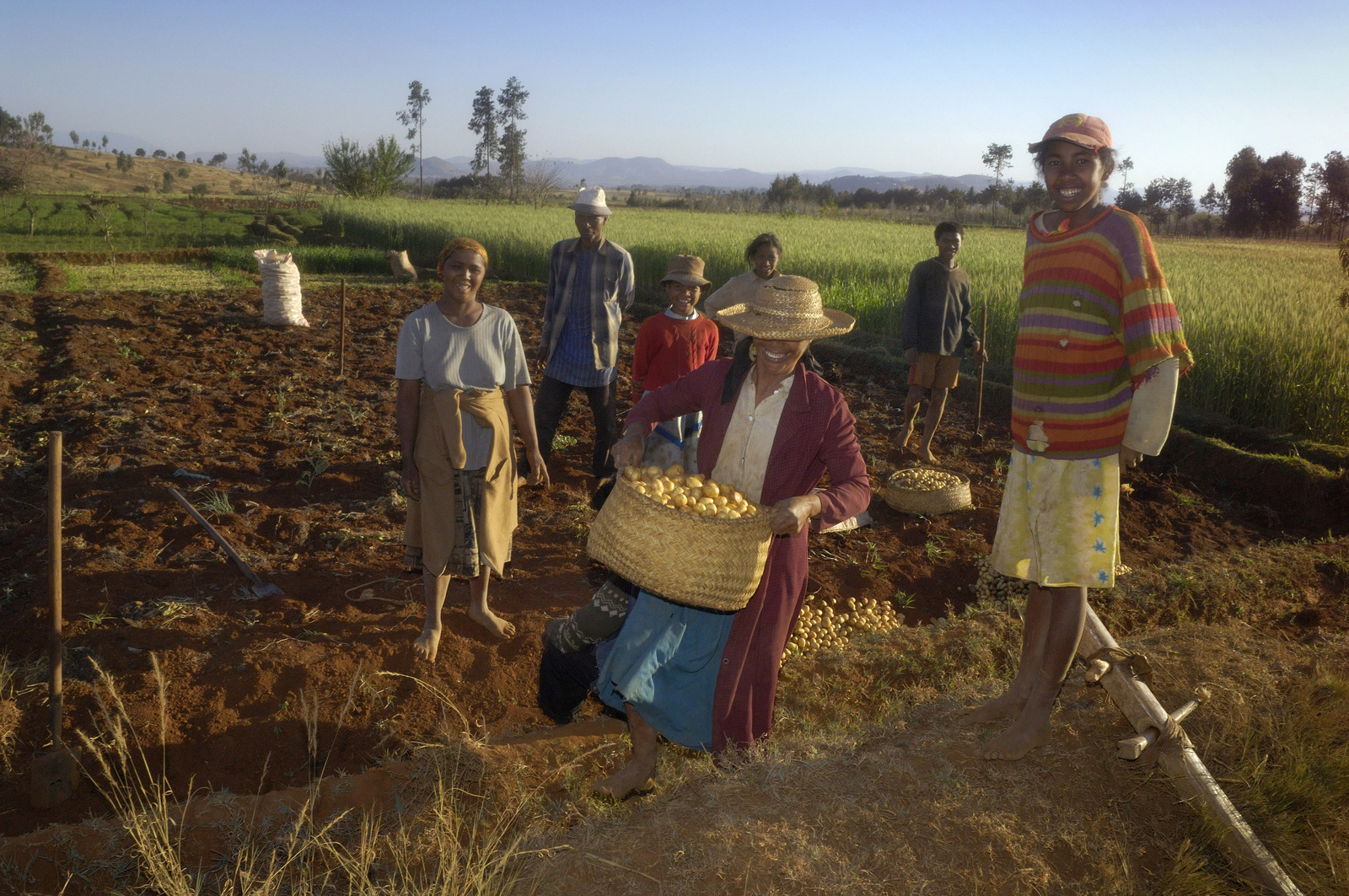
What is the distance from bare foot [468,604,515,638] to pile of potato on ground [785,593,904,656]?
130 cm

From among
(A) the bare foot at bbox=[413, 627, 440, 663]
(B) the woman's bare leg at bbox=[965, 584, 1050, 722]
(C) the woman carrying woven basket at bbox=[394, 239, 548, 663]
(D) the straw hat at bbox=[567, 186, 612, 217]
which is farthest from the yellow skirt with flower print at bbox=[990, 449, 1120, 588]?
(D) the straw hat at bbox=[567, 186, 612, 217]

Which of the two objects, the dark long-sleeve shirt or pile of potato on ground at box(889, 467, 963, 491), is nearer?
pile of potato on ground at box(889, 467, 963, 491)

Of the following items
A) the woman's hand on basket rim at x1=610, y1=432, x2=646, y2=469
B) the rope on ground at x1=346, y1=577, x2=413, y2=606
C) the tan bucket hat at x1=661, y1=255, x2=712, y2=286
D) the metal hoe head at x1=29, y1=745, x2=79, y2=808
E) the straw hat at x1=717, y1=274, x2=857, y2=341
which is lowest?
the metal hoe head at x1=29, y1=745, x2=79, y2=808

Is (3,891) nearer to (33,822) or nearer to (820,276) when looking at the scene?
(33,822)

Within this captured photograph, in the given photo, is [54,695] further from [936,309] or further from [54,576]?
[936,309]

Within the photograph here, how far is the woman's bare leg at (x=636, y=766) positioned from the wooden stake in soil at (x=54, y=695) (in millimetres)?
1759

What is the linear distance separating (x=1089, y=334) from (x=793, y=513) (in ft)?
3.57

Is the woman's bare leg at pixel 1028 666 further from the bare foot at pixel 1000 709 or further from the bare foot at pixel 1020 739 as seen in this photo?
the bare foot at pixel 1020 739

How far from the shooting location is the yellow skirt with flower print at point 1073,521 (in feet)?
8.95

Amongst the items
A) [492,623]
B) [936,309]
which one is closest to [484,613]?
[492,623]

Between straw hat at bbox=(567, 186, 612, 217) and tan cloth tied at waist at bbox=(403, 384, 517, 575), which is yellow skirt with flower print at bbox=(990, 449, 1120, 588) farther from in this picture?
straw hat at bbox=(567, 186, 612, 217)

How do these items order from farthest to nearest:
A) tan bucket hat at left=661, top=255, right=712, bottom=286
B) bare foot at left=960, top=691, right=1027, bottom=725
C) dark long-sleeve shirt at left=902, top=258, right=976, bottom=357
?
dark long-sleeve shirt at left=902, top=258, right=976, bottom=357
tan bucket hat at left=661, top=255, right=712, bottom=286
bare foot at left=960, top=691, right=1027, bottom=725

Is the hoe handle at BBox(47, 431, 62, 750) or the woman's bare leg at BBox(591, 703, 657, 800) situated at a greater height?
the hoe handle at BBox(47, 431, 62, 750)

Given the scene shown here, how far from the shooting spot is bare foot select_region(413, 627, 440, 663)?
3754 millimetres
